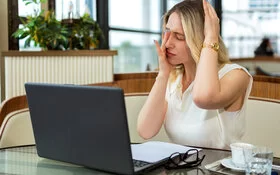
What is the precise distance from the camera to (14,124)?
2.01 meters

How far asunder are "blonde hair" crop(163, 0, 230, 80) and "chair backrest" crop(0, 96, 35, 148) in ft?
3.02

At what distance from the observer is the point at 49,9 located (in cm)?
394

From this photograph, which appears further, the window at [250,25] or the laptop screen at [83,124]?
the window at [250,25]

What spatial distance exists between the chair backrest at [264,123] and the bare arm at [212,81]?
618 mm

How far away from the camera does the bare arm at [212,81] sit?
1.48 metres

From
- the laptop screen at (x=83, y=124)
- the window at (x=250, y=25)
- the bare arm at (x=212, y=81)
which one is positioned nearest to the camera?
the laptop screen at (x=83, y=124)

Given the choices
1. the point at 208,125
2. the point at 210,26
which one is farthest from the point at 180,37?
the point at 208,125

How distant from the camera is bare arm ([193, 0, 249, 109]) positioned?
148 cm

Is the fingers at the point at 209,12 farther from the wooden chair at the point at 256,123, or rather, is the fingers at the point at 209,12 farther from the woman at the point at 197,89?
the wooden chair at the point at 256,123

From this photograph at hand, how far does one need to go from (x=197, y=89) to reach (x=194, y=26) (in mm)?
278

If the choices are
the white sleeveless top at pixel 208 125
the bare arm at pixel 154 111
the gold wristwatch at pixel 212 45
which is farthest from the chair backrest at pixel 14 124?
the gold wristwatch at pixel 212 45

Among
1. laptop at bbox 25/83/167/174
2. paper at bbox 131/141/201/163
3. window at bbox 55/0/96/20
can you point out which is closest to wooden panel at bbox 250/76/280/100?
paper at bbox 131/141/201/163

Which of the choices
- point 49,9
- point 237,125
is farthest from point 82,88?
point 49,9

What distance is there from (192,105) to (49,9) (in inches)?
104
